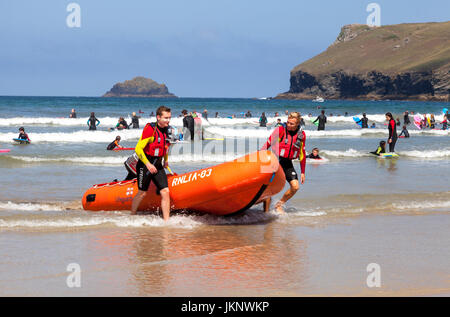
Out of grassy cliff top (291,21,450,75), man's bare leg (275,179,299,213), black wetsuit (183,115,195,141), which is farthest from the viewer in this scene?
grassy cliff top (291,21,450,75)

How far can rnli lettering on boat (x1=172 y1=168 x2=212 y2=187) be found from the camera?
7.71 m

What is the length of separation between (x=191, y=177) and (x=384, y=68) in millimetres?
156045

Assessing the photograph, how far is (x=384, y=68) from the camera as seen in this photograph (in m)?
155

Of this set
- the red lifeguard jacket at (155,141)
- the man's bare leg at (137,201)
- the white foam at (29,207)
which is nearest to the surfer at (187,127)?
the white foam at (29,207)

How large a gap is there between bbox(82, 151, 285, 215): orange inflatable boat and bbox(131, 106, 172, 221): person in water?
35cm

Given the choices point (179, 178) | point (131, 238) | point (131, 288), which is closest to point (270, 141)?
point (179, 178)

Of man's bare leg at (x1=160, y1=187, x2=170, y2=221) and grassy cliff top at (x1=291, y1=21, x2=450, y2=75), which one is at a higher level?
grassy cliff top at (x1=291, y1=21, x2=450, y2=75)

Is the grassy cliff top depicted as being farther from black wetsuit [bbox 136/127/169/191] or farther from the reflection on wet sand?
the reflection on wet sand

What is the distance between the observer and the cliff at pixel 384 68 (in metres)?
138

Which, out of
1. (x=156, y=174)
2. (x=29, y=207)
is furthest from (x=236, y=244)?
(x=29, y=207)

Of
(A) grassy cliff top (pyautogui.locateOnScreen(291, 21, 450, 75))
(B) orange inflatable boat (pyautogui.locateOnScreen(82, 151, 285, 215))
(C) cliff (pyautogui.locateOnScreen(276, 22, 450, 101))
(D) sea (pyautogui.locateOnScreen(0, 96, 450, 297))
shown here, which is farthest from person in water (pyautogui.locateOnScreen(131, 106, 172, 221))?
(A) grassy cliff top (pyautogui.locateOnScreen(291, 21, 450, 75))

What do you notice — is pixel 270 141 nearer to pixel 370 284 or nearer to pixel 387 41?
pixel 370 284

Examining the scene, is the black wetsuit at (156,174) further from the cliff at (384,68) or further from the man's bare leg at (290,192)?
the cliff at (384,68)

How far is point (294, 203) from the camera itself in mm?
9742
